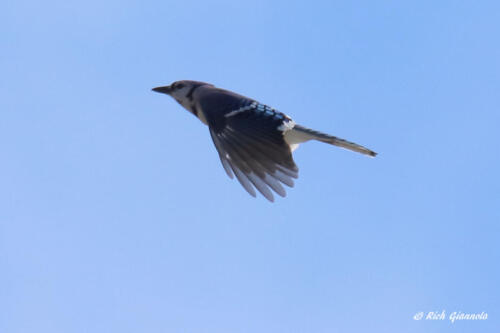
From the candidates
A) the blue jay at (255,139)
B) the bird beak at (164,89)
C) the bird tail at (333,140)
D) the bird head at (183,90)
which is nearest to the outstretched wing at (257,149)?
the blue jay at (255,139)

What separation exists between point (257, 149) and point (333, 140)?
86 cm

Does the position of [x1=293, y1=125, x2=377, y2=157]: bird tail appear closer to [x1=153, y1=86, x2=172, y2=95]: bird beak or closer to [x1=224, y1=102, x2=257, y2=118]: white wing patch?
[x1=224, y1=102, x2=257, y2=118]: white wing patch

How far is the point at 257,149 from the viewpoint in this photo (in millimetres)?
8617

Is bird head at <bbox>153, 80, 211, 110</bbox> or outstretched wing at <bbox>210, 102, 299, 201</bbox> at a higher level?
bird head at <bbox>153, 80, 211, 110</bbox>

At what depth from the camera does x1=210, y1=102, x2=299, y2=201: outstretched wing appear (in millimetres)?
8289

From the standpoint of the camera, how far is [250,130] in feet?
29.0

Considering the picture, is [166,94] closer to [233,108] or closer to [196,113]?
[196,113]

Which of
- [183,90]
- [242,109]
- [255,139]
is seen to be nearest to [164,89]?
[183,90]

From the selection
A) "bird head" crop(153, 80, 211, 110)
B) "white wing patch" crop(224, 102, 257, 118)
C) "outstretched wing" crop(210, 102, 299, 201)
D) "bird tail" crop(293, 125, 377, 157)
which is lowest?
"outstretched wing" crop(210, 102, 299, 201)

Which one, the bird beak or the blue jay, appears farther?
the bird beak

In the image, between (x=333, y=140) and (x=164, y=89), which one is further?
(x=164, y=89)

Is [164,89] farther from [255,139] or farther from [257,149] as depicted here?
[257,149]

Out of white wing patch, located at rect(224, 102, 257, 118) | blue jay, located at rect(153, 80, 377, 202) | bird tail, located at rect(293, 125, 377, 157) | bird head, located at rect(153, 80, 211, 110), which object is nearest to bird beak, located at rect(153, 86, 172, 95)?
bird head, located at rect(153, 80, 211, 110)

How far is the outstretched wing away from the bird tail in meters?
0.15
